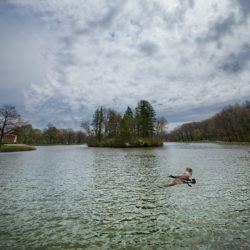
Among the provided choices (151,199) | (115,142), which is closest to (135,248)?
(151,199)

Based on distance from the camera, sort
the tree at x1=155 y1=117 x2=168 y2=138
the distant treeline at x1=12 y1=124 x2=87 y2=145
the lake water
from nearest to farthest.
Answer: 1. the lake water
2. the tree at x1=155 y1=117 x2=168 y2=138
3. the distant treeline at x1=12 y1=124 x2=87 y2=145

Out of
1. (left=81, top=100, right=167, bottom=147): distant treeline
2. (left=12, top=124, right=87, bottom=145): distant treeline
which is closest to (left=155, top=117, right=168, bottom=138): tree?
(left=81, top=100, right=167, bottom=147): distant treeline

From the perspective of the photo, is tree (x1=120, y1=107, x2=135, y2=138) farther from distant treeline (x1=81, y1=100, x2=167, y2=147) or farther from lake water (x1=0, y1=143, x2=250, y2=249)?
lake water (x1=0, y1=143, x2=250, y2=249)

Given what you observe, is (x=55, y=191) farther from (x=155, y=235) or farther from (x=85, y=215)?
(x=155, y=235)

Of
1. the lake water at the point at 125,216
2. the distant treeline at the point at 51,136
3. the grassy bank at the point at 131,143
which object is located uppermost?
the distant treeline at the point at 51,136

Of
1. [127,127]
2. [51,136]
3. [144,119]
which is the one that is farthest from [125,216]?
[51,136]

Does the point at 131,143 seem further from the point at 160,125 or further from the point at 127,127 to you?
the point at 160,125

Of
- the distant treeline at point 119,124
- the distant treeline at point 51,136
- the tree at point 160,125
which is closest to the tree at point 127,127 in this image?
the distant treeline at point 119,124

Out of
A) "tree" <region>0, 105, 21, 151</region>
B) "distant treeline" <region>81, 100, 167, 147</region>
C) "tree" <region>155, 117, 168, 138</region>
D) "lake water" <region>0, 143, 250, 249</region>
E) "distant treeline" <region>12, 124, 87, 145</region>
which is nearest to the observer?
"lake water" <region>0, 143, 250, 249</region>

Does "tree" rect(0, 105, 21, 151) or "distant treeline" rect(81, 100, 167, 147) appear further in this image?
"distant treeline" rect(81, 100, 167, 147)

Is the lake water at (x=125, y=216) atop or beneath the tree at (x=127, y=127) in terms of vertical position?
beneath

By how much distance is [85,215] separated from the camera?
19.6ft

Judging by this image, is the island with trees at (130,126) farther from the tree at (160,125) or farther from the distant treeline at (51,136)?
the distant treeline at (51,136)

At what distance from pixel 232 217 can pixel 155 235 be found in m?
2.97
